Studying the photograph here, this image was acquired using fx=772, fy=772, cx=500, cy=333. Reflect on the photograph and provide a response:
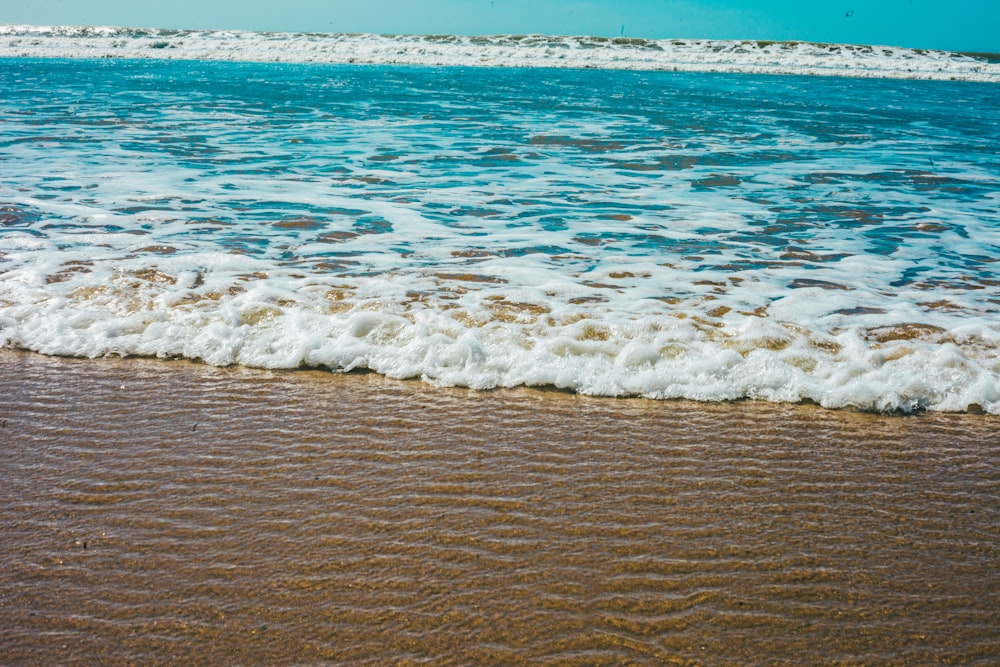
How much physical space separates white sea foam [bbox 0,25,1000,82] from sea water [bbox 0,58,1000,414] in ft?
78.9

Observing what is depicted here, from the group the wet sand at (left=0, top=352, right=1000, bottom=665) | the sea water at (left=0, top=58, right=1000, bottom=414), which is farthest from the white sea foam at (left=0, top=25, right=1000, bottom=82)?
the wet sand at (left=0, top=352, right=1000, bottom=665)

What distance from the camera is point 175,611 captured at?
179cm

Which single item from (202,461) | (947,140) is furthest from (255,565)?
(947,140)

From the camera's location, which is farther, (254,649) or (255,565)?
(255,565)

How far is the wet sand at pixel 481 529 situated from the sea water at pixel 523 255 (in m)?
0.36

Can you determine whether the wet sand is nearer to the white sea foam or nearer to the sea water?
the sea water

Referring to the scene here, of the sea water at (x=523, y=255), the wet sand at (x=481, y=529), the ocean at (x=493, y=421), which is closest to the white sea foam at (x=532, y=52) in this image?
the sea water at (x=523, y=255)

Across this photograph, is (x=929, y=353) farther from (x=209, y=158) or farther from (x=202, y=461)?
(x=209, y=158)

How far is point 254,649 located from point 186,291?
278cm

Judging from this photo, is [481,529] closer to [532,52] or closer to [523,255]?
[523,255]

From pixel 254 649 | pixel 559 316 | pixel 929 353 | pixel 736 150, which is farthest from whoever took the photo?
pixel 736 150

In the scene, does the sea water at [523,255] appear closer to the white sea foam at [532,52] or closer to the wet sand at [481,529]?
the wet sand at [481,529]

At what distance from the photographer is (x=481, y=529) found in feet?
7.03

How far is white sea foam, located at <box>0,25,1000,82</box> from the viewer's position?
109 ft
